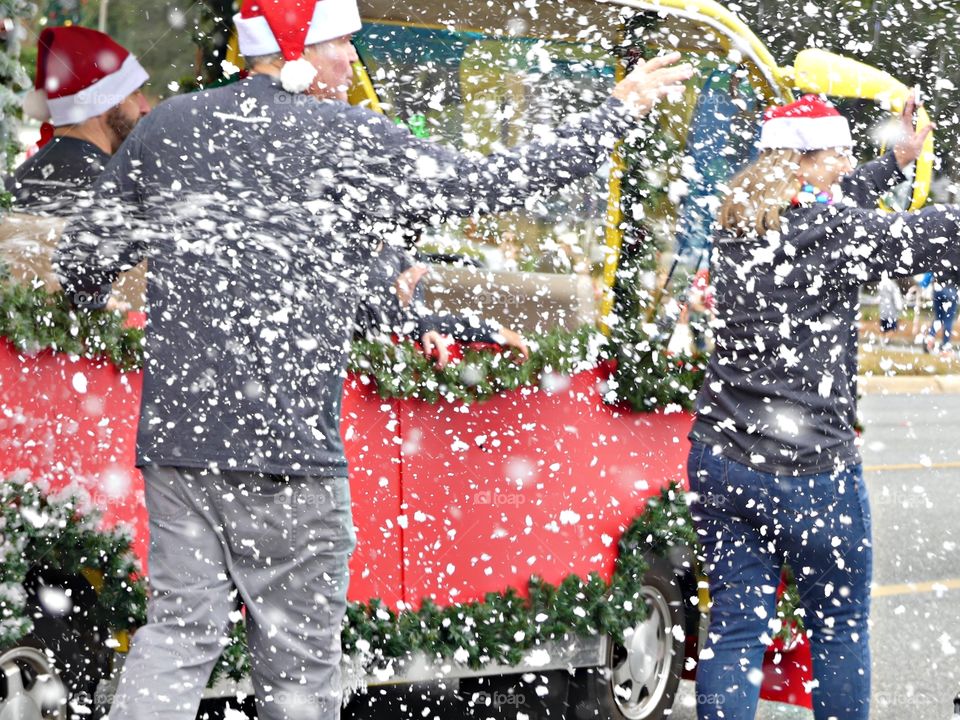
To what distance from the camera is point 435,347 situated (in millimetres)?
3783

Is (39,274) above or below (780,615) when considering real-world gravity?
above

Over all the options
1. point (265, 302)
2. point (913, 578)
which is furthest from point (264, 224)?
point (913, 578)

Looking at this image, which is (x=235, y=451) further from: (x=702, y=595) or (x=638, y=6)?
(x=702, y=595)

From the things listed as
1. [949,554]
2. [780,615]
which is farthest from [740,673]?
[949,554]

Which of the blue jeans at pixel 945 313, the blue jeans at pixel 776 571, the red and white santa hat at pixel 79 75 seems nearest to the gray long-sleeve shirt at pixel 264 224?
the red and white santa hat at pixel 79 75

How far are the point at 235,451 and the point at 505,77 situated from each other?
179 centimetres

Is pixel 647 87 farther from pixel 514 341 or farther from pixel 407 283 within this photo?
pixel 514 341

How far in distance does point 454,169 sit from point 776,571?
1605 mm

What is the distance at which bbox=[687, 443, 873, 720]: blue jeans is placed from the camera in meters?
3.59

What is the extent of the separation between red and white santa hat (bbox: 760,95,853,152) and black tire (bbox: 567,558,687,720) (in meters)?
1.50

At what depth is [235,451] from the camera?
2855 millimetres

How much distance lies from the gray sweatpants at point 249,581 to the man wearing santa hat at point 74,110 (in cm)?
94

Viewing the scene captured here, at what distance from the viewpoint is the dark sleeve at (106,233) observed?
9.55 feet

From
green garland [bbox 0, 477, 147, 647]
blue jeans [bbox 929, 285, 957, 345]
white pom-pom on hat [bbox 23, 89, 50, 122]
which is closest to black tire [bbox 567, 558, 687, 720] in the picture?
green garland [bbox 0, 477, 147, 647]
